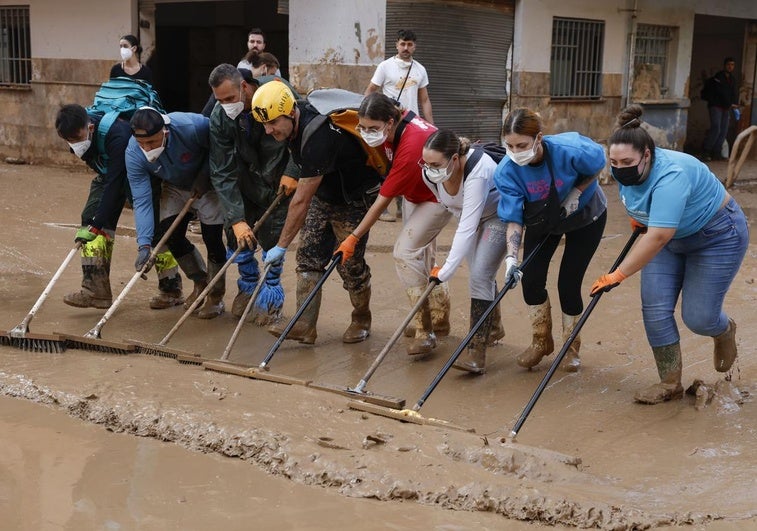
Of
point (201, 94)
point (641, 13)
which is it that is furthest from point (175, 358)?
point (201, 94)

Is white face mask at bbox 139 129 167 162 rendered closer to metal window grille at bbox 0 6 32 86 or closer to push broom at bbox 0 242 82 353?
push broom at bbox 0 242 82 353

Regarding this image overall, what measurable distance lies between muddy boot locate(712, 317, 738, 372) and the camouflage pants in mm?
2099

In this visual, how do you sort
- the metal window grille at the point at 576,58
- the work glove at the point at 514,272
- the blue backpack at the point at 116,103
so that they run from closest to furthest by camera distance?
the work glove at the point at 514,272
the blue backpack at the point at 116,103
the metal window grille at the point at 576,58

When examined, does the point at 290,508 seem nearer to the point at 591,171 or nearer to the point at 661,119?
the point at 591,171

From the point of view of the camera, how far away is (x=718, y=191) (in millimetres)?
4555

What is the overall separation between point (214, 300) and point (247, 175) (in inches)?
37.4

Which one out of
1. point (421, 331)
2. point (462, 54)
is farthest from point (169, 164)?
point (462, 54)

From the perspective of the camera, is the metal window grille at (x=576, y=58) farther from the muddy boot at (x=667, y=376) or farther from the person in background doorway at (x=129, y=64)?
the muddy boot at (x=667, y=376)

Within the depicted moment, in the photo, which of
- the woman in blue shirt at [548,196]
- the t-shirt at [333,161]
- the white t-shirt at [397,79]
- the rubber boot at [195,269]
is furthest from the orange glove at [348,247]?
the white t-shirt at [397,79]

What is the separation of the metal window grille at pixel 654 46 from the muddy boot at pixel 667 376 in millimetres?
9802

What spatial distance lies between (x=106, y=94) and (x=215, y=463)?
3.37 metres

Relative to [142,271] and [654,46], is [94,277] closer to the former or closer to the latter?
[142,271]

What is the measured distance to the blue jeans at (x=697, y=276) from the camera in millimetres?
4559

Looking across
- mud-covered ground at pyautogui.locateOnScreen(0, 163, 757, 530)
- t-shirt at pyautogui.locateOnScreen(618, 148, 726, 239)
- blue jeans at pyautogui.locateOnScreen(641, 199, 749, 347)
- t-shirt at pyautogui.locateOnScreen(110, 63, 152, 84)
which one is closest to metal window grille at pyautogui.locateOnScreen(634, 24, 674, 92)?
t-shirt at pyautogui.locateOnScreen(110, 63, 152, 84)
